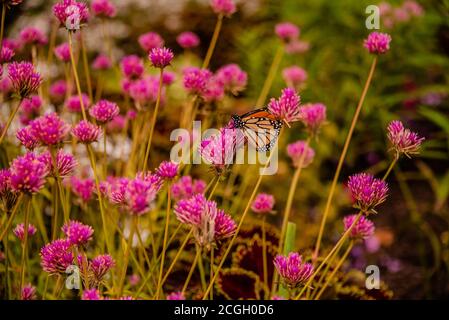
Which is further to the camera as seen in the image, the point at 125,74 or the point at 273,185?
the point at 273,185

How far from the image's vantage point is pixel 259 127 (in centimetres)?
170

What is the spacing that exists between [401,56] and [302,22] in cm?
80

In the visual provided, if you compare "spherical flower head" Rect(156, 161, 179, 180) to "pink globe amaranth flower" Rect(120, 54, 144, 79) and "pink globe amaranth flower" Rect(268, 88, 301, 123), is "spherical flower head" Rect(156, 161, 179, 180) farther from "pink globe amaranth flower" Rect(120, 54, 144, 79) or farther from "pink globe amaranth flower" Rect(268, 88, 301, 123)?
"pink globe amaranth flower" Rect(120, 54, 144, 79)

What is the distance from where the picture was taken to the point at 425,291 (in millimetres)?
2369

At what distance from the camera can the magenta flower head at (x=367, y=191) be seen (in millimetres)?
1139

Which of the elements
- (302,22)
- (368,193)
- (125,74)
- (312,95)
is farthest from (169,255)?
(302,22)

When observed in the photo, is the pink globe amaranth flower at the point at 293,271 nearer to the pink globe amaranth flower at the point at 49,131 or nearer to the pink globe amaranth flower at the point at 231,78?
the pink globe amaranth flower at the point at 49,131

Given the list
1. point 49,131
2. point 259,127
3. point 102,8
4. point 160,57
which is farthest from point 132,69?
point 49,131

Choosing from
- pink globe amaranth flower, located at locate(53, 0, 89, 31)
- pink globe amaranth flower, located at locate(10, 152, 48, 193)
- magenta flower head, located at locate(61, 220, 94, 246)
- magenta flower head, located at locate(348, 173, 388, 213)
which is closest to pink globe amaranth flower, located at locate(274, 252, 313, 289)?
magenta flower head, located at locate(348, 173, 388, 213)

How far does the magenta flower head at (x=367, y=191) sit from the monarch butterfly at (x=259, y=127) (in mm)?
453

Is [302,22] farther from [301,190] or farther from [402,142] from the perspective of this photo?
[402,142]

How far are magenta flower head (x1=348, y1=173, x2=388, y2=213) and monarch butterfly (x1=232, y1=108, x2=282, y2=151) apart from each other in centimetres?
45

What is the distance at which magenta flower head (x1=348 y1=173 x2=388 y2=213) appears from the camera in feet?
3.74

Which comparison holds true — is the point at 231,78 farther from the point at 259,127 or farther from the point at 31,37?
the point at 31,37
